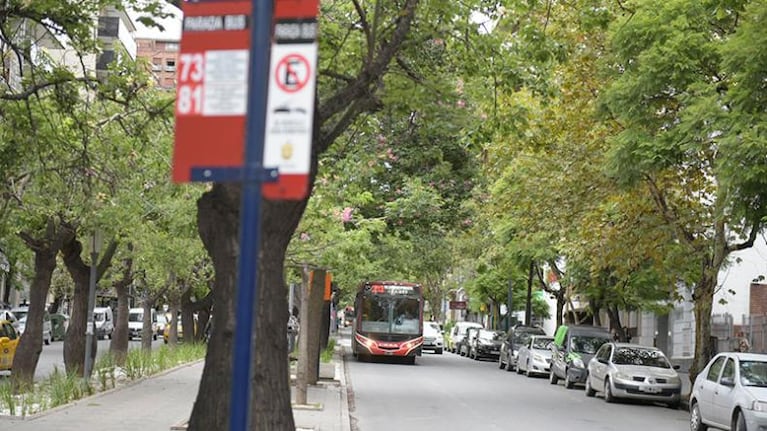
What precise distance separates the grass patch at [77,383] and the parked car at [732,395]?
1100cm

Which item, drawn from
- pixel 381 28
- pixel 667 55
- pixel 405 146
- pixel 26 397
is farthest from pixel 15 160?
pixel 667 55

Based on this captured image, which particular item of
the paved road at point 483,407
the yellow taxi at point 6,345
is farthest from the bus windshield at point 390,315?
the yellow taxi at point 6,345

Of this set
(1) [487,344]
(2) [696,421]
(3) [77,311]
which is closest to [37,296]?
(3) [77,311]

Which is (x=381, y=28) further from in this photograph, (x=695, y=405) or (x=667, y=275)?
(x=667, y=275)

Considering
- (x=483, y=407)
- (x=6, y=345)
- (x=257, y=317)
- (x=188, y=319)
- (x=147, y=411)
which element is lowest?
(x=483, y=407)

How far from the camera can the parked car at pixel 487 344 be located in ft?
167

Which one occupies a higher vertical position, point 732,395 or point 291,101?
point 291,101

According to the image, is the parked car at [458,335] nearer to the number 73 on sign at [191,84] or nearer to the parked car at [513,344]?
the parked car at [513,344]

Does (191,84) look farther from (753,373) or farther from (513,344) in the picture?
(513,344)

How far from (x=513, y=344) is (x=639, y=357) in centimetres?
1562

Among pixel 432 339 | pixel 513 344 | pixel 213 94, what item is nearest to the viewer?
pixel 213 94

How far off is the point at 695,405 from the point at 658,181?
20.4ft

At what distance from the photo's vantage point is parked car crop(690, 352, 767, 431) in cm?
1603

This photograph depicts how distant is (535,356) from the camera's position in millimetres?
36406
